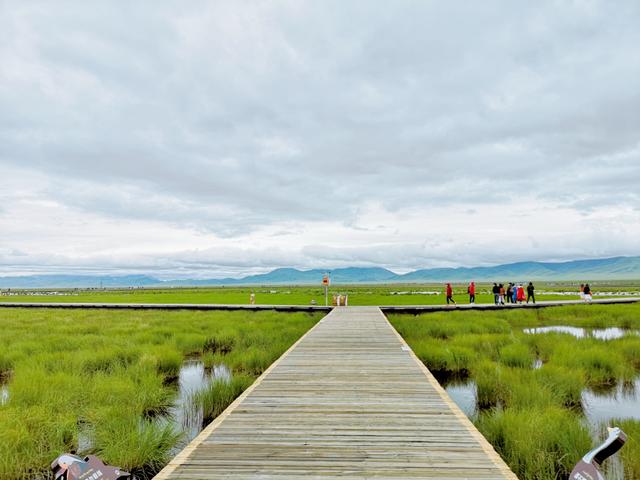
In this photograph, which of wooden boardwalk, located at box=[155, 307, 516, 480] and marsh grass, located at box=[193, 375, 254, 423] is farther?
marsh grass, located at box=[193, 375, 254, 423]

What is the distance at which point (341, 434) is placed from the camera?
4715mm

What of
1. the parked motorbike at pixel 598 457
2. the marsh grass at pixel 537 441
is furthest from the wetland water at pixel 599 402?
the parked motorbike at pixel 598 457

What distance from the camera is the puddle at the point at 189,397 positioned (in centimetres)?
731

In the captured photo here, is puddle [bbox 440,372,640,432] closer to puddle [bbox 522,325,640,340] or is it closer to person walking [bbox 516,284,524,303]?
puddle [bbox 522,325,640,340]

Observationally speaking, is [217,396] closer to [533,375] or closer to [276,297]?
[533,375]

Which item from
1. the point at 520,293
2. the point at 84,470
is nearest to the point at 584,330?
the point at 520,293

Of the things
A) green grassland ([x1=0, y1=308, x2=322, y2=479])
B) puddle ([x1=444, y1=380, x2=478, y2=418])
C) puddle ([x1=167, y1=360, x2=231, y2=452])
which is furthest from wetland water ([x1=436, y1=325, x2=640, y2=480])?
puddle ([x1=167, y1=360, x2=231, y2=452])

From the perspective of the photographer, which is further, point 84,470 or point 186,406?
point 186,406

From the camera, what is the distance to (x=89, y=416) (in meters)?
7.09

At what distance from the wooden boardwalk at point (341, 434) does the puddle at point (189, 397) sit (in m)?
1.57

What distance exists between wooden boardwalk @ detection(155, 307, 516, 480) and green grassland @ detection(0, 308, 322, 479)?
1.55 meters

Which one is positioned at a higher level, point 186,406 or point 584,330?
point 186,406

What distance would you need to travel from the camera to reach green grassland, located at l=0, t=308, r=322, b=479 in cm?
573

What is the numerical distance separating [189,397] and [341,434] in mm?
5495
